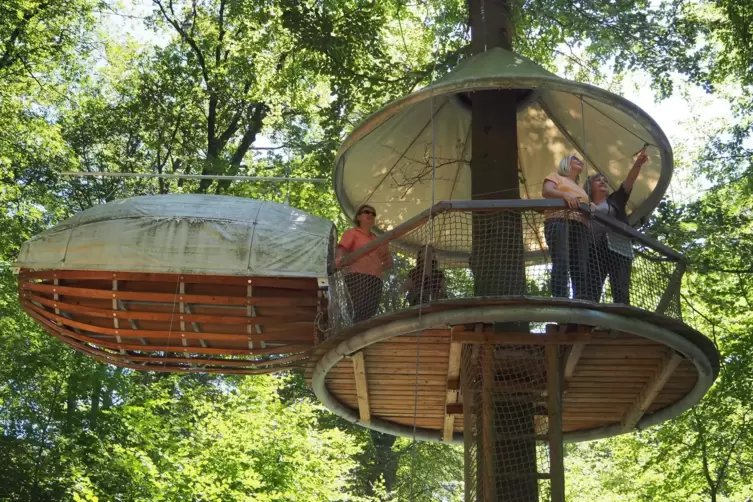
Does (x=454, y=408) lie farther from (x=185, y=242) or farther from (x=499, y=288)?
(x=185, y=242)

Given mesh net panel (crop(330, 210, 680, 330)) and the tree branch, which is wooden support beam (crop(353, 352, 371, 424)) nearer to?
mesh net panel (crop(330, 210, 680, 330))

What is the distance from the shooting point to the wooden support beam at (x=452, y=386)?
878cm

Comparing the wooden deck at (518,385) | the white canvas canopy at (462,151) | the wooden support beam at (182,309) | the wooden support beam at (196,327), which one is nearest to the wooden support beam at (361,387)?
the wooden deck at (518,385)

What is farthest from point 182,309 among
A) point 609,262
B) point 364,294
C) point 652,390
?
point 652,390

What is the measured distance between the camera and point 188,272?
8914mm

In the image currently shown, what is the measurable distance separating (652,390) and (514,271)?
7.60 ft

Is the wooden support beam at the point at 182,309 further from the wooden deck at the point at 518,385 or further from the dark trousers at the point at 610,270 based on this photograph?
the dark trousers at the point at 610,270

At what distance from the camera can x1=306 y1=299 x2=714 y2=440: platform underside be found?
27.0 ft

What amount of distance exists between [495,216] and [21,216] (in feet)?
53.5

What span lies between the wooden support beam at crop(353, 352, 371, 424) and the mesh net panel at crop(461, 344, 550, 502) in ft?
3.39

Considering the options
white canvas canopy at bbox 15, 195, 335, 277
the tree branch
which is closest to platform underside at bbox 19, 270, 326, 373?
white canvas canopy at bbox 15, 195, 335, 277

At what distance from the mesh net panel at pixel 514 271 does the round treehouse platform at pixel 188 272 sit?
0.46 m

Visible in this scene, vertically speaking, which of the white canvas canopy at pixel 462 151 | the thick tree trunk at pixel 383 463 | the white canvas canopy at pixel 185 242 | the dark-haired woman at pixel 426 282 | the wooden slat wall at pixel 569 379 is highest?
the white canvas canopy at pixel 462 151

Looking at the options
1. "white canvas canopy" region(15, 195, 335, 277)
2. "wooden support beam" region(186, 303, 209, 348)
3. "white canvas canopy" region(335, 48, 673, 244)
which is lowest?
"wooden support beam" region(186, 303, 209, 348)
